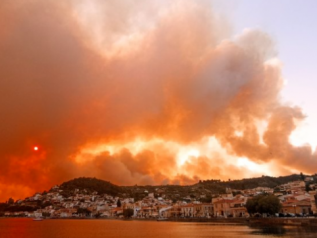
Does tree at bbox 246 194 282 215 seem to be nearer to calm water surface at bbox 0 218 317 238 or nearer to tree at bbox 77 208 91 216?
calm water surface at bbox 0 218 317 238

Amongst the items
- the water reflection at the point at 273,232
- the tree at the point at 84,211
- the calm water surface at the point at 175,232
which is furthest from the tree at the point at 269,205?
the tree at the point at 84,211

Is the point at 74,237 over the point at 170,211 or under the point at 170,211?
under

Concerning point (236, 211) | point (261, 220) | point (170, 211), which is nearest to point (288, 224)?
point (261, 220)

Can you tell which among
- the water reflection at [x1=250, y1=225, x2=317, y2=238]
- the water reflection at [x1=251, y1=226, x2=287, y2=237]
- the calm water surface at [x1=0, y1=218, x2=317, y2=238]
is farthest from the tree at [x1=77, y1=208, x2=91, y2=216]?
the water reflection at [x1=250, y1=225, x2=317, y2=238]

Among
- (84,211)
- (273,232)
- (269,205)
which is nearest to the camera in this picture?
(273,232)

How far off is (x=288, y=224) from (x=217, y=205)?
4570 cm

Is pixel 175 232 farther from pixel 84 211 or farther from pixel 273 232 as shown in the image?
pixel 84 211

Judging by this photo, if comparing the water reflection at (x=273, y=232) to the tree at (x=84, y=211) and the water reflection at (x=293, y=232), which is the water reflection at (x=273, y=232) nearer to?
the water reflection at (x=293, y=232)

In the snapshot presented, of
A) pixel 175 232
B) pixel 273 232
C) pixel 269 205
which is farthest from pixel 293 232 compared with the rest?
pixel 269 205

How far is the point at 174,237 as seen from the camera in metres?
51.2

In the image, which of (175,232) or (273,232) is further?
(175,232)

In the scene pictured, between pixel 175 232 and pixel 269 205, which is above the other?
pixel 269 205

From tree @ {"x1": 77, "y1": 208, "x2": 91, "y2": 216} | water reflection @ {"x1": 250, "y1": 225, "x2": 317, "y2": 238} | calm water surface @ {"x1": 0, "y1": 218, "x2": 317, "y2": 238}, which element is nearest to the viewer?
water reflection @ {"x1": 250, "y1": 225, "x2": 317, "y2": 238}

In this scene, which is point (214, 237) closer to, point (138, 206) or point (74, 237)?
point (74, 237)
